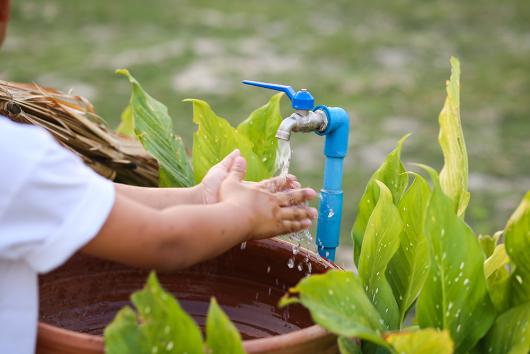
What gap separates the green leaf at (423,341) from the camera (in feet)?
3.81

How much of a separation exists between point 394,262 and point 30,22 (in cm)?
610

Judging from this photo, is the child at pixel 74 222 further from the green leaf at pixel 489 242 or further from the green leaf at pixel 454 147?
the green leaf at pixel 489 242

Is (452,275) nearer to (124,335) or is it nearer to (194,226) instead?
(194,226)

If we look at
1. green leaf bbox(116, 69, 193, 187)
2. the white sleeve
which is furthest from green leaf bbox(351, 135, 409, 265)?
the white sleeve

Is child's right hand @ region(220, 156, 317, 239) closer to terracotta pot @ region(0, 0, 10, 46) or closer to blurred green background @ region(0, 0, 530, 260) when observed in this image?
terracotta pot @ region(0, 0, 10, 46)

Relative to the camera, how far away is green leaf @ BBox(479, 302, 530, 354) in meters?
1.28

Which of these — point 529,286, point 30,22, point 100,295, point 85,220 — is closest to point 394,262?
point 529,286

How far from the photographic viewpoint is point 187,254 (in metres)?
1.22

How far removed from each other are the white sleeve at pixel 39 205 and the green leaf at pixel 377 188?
0.67 metres

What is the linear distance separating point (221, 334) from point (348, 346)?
25cm

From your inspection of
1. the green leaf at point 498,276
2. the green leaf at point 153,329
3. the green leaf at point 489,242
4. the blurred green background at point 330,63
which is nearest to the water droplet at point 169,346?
the green leaf at point 153,329

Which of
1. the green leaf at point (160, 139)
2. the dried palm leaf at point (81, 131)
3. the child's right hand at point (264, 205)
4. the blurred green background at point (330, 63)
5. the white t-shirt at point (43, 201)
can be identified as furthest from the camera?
the blurred green background at point (330, 63)

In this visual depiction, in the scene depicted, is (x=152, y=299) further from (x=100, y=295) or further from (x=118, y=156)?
(x=118, y=156)

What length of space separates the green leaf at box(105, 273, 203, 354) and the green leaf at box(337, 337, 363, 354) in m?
0.23
